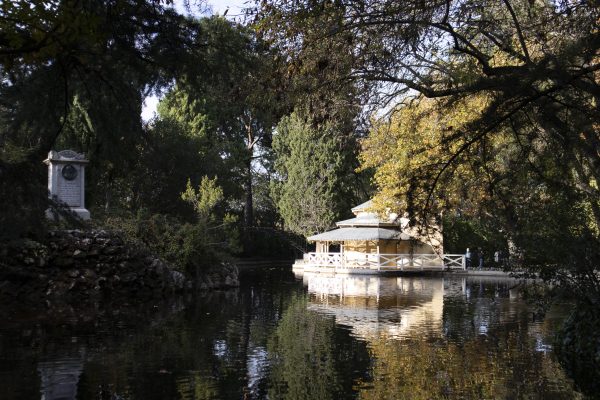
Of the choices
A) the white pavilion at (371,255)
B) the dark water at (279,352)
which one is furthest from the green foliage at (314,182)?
the dark water at (279,352)

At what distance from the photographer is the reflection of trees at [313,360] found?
6.85 meters

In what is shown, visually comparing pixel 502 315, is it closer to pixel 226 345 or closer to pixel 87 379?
pixel 226 345

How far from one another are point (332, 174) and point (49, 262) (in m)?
24.1

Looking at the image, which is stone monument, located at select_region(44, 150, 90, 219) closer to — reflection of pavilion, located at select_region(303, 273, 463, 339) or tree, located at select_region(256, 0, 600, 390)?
reflection of pavilion, located at select_region(303, 273, 463, 339)

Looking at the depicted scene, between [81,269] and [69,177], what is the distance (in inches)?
168

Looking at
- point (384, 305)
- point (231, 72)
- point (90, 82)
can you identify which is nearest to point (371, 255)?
point (384, 305)

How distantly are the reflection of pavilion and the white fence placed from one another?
6322mm

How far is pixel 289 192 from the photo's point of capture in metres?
39.4

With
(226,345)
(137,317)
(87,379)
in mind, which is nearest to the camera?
(87,379)

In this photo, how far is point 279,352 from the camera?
8992 mm

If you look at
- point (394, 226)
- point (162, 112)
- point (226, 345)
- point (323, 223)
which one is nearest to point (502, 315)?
point (226, 345)

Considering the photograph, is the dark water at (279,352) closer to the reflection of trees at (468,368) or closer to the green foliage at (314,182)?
the reflection of trees at (468,368)

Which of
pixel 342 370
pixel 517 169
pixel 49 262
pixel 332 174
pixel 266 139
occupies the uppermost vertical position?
pixel 266 139

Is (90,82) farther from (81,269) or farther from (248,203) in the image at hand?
(248,203)
